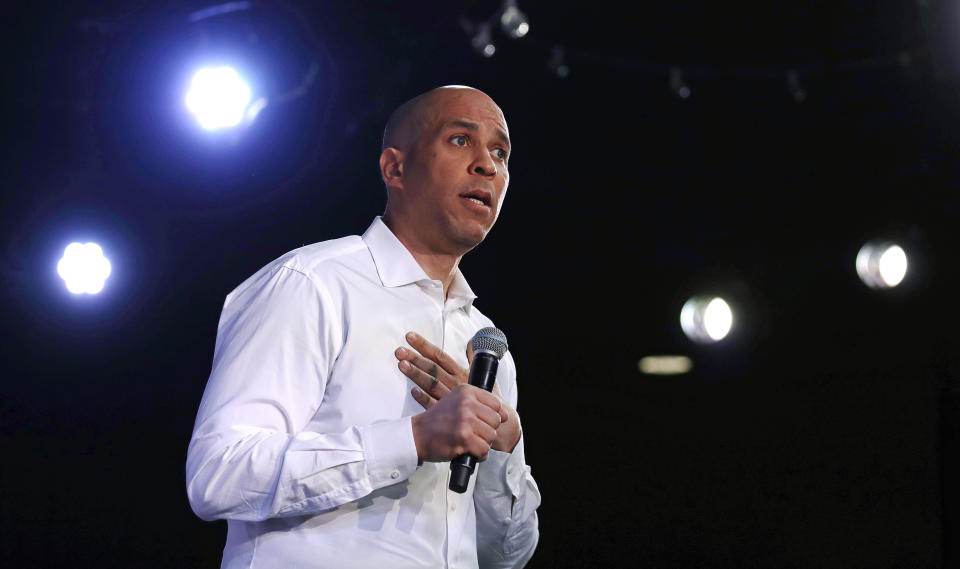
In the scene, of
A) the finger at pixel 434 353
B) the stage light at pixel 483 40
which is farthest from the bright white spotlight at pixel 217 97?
the finger at pixel 434 353

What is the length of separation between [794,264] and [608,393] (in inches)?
67.6

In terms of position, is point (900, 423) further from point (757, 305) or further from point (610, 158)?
point (610, 158)

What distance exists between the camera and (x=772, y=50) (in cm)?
459

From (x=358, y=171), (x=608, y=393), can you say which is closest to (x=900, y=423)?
(x=608, y=393)

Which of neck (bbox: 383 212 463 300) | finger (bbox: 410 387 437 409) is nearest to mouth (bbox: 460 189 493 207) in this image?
neck (bbox: 383 212 463 300)

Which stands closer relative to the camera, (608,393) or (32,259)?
(32,259)

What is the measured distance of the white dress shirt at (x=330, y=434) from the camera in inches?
55.9

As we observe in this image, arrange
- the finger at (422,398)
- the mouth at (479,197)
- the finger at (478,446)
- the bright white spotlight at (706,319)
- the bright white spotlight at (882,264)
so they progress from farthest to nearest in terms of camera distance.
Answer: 1. the bright white spotlight at (706,319)
2. the bright white spotlight at (882,264)
3. the mouth at (479,197)
4. the finger at (422,398)
5. the finger at (478,446)

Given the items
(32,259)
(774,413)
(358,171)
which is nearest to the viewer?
(32,259)

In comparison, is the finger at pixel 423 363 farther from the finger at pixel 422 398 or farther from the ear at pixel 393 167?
the ear at pixel 393 167

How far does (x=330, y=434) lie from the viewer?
1486 mm

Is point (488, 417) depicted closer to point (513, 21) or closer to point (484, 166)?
point (484, 166)

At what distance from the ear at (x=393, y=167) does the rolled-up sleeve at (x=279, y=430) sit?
437mm

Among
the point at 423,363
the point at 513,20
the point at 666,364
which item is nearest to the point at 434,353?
the point at 423,363
